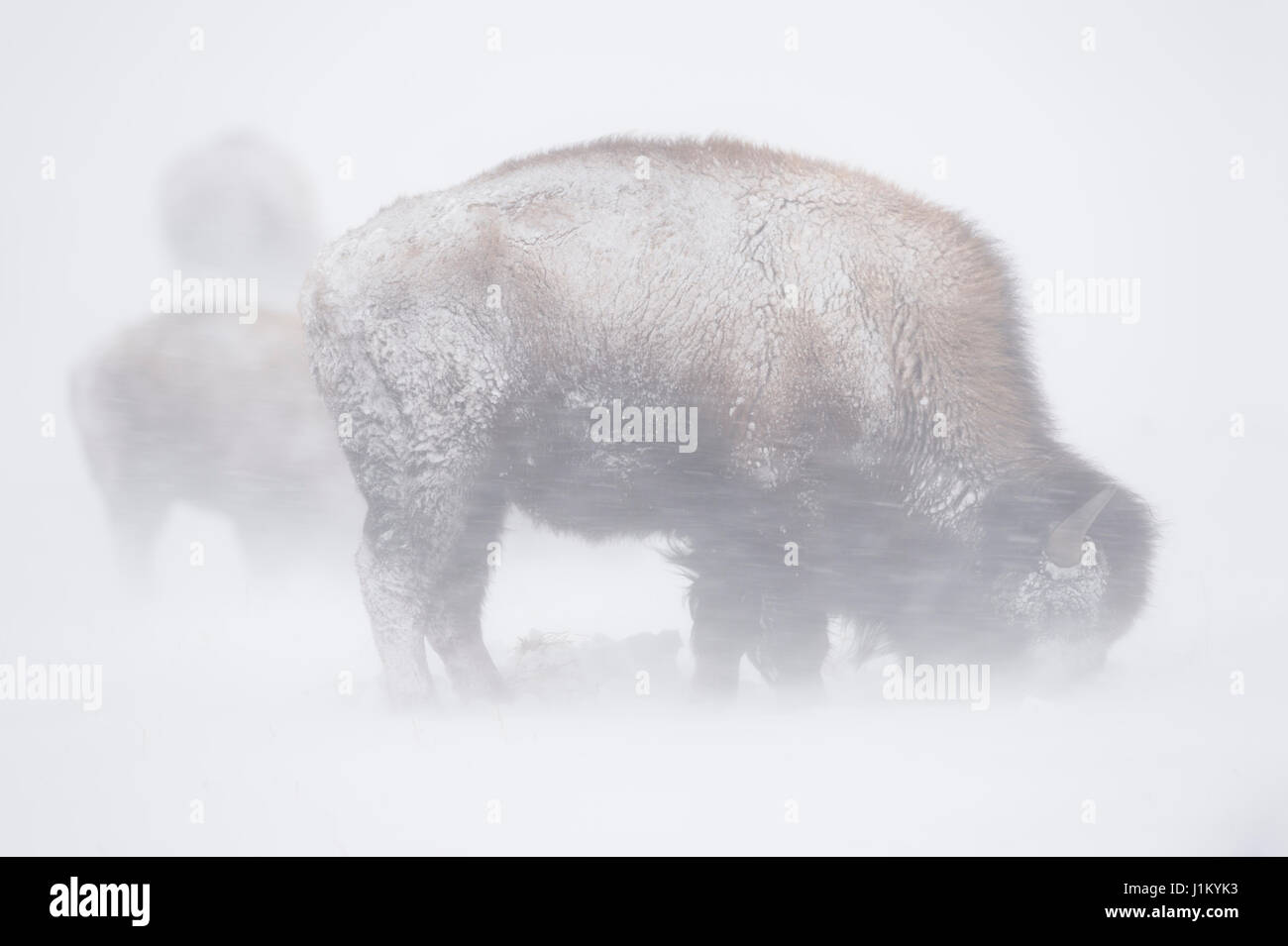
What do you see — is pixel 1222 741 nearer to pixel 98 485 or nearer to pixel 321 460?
pixel 321 460

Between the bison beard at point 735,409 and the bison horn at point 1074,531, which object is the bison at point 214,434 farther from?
the bison horn at point 1074,531

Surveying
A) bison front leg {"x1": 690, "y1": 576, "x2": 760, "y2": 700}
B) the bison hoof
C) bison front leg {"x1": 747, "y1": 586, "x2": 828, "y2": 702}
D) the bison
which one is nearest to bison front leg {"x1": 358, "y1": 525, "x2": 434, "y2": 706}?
the bison hoof

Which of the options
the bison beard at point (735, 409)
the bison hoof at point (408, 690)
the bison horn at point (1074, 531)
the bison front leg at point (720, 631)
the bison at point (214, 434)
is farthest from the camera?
the bison at point (214, 434)

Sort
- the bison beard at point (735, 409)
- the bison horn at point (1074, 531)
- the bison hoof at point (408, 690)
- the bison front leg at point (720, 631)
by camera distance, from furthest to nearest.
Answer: the bison front leg at point (720, 631) < the bison hoof at point (408, 690) < the bison beard at point (735, 409) < the bison horn at point (1074, 531)

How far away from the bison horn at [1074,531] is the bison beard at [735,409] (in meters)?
0.03

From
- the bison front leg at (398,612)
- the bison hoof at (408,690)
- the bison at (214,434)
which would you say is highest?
the bison at (214,434)

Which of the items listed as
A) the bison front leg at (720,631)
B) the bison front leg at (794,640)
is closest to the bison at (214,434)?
the bison front leg at (720,631)

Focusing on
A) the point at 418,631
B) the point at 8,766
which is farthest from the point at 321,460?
the point at 8,766

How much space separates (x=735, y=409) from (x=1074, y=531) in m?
1.63

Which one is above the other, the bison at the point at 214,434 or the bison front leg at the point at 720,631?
the bison at the point at 214,434

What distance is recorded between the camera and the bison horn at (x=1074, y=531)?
507 centimetres

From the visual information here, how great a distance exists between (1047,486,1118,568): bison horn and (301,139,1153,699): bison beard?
0.03 m

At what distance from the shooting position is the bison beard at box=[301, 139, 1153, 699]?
5359 millimetres

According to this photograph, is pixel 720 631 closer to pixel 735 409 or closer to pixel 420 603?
pixel 735 409
